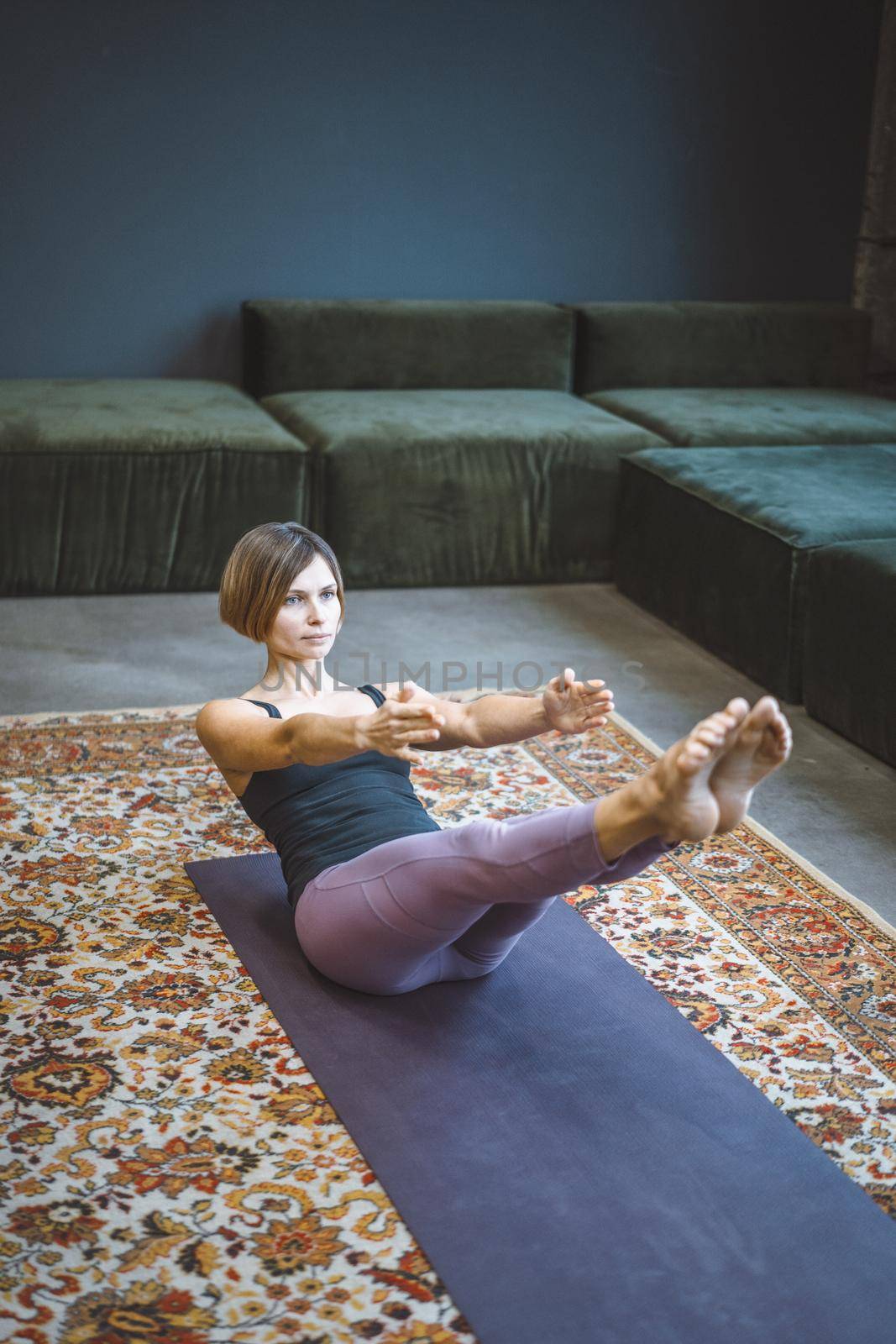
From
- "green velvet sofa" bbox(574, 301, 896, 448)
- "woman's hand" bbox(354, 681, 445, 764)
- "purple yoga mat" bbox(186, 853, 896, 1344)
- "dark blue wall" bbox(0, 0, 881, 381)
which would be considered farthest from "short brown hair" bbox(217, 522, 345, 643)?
"dark blue wall" bbox(0, 0, 881, 381)

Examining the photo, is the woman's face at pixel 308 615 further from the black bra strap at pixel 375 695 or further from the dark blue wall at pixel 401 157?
the dark blue wall at pixel 401 157

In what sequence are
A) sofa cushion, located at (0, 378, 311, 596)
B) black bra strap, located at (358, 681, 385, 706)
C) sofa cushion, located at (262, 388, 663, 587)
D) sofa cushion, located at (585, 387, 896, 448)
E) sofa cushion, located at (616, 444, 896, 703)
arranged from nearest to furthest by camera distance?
black bra strap, located at (358, 681, 385, 706) → sofa cushion, located at (616, 444, 896, 703) → sofa cushion, located at (0, 378, 311, 596) → sofa cushion, located at (262, 388, 663, 587) → sofa cushion, located at (585, 387, 896, 448)

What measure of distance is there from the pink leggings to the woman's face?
358mm

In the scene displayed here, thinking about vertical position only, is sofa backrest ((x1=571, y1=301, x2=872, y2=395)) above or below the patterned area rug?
above

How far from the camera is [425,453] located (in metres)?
4.28

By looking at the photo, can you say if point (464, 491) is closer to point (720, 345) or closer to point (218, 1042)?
point (720, 345)

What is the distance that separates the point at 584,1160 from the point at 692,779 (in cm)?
51

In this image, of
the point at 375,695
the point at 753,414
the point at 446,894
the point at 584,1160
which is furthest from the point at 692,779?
the point at 753,414

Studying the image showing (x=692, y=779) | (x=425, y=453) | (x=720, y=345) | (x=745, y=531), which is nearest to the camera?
(x=692, y=779)

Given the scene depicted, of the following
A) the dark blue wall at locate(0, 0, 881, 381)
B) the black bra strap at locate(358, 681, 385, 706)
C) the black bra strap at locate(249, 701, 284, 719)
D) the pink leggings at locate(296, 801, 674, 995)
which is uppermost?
the dark blue wall at locate(0, 0, 881, 381)

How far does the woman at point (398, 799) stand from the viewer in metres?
1.75

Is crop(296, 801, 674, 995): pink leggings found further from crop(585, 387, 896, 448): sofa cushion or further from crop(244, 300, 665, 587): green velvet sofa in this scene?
crop(585, 387, 896, 448): sofa cushion

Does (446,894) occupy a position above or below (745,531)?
Result: below

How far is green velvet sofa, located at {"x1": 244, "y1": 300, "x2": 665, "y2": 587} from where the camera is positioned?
14.0ft
